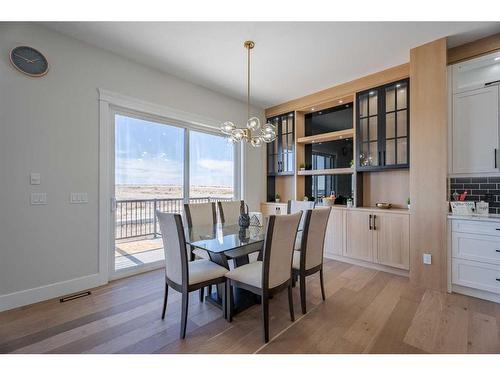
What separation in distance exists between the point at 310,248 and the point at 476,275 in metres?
1.84

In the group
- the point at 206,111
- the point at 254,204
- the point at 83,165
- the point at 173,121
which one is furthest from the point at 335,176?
the point at 83,165

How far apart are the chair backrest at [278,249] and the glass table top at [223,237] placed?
28 centimetres

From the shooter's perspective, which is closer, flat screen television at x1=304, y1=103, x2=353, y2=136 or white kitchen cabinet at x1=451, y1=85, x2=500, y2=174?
white kitchen cabinet at x1=451, y1=85, x2=500, y2=174

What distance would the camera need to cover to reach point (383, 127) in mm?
3311

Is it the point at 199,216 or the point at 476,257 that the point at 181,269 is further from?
the point at 476,257

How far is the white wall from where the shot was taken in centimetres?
219

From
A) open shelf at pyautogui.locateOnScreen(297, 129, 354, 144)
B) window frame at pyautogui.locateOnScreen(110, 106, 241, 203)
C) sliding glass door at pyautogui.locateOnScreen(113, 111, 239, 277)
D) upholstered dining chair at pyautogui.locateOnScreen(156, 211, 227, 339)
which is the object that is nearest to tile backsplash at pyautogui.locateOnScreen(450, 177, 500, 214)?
open shelf at pyautogui.locateOnScreen(297, 129, 354, 144)

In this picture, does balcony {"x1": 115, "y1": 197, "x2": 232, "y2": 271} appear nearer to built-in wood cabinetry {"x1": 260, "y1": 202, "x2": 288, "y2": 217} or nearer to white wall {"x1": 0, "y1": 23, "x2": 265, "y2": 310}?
white wall {"x1": 0, "y1": 23, "x2": 265, "y2": 310}

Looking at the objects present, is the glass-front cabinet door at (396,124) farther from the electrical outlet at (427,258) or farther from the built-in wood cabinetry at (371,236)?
the electrical outlet at (427,258)

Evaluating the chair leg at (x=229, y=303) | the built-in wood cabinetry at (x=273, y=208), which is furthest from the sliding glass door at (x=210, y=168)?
the chair leg at (x=229, y=303)

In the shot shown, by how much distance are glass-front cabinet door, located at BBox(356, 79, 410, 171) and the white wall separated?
340cm

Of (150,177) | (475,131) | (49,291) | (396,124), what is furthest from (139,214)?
(475,131)

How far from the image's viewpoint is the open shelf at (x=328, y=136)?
148 inches

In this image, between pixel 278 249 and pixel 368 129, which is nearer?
pixel 278 249
